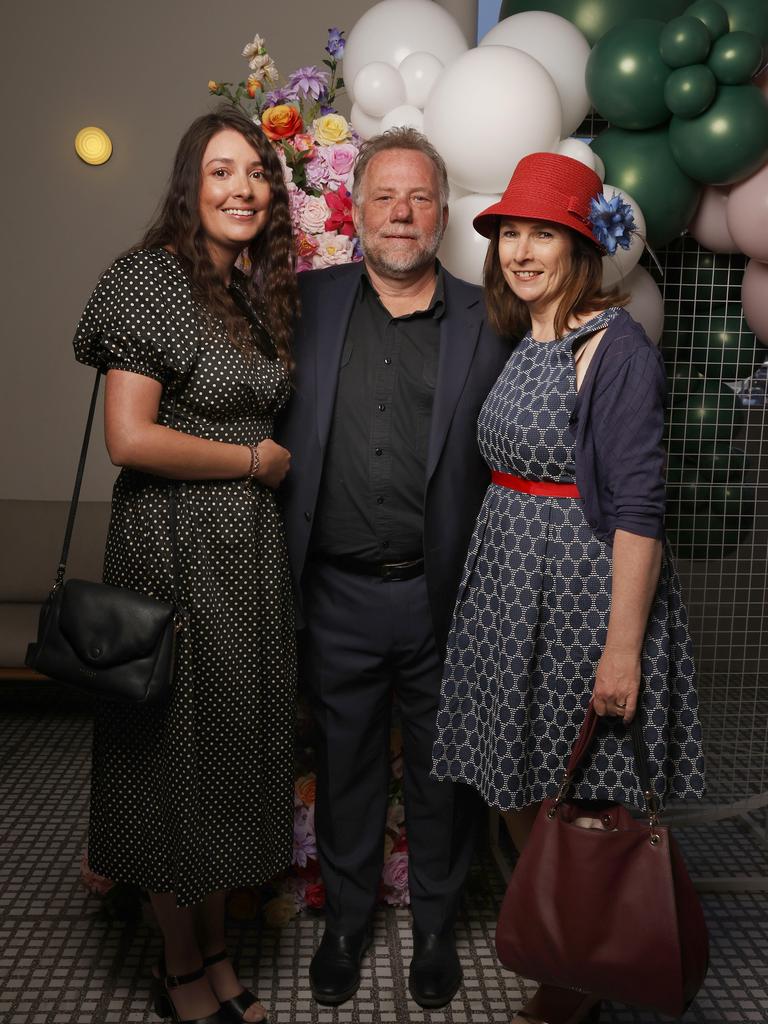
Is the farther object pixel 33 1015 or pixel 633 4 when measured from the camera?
pixel 633 4

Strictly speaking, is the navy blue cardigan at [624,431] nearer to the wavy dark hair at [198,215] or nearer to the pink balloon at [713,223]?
the wavy dark hair at [198,215]

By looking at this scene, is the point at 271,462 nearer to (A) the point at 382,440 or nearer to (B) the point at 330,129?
(A) the point at 382,440

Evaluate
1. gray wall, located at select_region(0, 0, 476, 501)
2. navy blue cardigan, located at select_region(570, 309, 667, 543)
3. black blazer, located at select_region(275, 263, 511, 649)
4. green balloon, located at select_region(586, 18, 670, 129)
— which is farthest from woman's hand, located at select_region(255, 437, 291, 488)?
gray wall, located at select_region(0, 0, 476, 501)

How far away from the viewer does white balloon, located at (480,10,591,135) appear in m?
2.34

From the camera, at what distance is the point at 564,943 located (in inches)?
69.7

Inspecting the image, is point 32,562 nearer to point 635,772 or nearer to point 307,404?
point 307,404

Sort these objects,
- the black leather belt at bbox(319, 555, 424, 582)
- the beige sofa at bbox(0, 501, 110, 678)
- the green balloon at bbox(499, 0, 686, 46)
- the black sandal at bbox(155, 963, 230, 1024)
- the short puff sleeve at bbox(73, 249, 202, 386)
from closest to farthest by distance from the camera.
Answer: the short puff sleeve at bbox(73, 249, 202, 386) < the black sandal at bbox(155, 963, 230, 1024) < the black leather belt at bbox(319, 555, 424, 582) < the green balloon at bbox(499, 0, 686, 46) < the beige sofa at bbox(0, 501, 110, 678)

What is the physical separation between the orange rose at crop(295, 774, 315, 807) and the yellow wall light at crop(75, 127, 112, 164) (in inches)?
118

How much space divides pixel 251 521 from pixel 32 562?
93.2 inches

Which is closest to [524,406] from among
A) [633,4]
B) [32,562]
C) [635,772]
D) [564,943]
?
[635,772]

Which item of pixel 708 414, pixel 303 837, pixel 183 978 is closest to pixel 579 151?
pixel 708 414

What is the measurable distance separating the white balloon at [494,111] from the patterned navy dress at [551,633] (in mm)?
477

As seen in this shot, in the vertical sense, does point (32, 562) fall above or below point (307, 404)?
below

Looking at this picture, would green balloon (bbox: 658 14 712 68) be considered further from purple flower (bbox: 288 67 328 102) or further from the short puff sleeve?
the short puff sleeve
